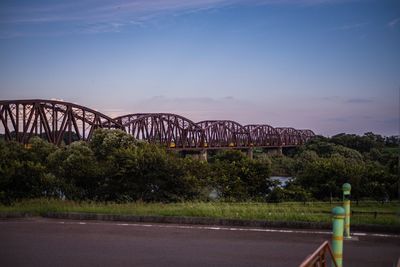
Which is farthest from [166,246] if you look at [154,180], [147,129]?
[147,129]

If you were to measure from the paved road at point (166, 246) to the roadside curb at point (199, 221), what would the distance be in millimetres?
630

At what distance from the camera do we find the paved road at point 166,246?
813 centimetres

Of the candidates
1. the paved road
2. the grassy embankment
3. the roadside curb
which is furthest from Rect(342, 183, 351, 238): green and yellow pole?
the grassy embankment

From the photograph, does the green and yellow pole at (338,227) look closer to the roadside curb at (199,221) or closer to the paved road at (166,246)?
the paved road at (166,246)

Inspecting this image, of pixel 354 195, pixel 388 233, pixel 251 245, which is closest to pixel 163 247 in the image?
pixel 251 245

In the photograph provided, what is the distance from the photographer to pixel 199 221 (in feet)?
40.9

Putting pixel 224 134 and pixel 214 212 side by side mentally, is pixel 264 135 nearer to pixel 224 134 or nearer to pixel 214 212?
pixel 224 134

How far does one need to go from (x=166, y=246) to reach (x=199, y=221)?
3121 mm

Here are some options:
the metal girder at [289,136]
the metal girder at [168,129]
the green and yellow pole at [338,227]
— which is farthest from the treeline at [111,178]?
the metal girder at [289,136]

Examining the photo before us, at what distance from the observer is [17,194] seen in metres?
17.3

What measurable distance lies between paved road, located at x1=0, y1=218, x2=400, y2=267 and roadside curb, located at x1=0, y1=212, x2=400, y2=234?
63 centimetres

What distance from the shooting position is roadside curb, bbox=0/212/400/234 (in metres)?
11.1

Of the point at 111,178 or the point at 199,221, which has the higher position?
the point at 111,178

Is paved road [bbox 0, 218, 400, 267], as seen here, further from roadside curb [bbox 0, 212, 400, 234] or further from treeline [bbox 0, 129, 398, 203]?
treeline [bbox 0, 129, 398, 203]
